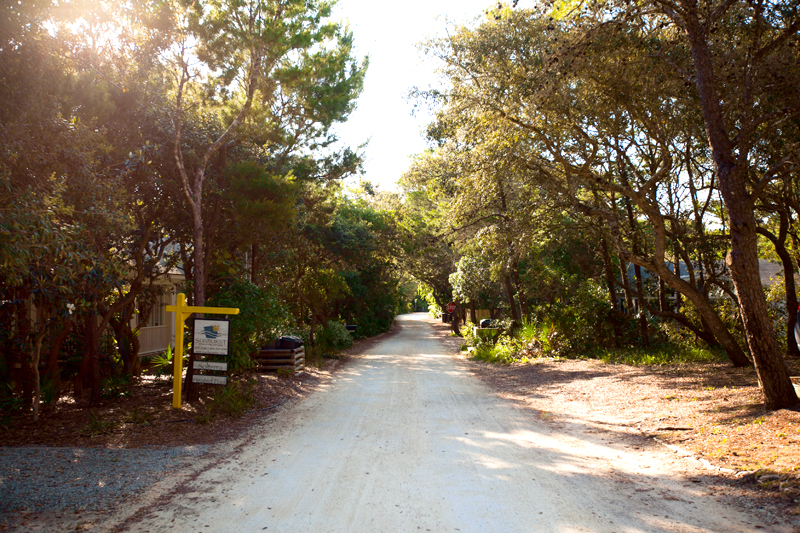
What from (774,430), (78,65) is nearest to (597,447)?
(774,430)

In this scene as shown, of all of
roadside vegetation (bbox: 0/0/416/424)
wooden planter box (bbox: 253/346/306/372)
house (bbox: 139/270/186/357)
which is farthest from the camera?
house (bbox: 139/270/186/357)

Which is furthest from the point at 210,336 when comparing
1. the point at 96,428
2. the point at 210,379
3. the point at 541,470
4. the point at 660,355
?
the point at 660,355

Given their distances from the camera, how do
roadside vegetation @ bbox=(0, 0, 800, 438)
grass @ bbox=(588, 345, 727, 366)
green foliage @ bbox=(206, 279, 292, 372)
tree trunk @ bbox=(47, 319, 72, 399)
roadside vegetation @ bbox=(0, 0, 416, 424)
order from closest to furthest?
roadside vegetation @ bbox=(0, 0, 416, 424) < roadside vegetation @ bbox=(0, 0, 800, 438) < tree trunk @ bbox=(47, 319, 72, 399) < green foliage @ bbox=(206, 279, 292, 372) < grass @ bbox=(588, 345, 727, 366)

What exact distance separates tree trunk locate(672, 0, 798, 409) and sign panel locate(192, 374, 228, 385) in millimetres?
7626

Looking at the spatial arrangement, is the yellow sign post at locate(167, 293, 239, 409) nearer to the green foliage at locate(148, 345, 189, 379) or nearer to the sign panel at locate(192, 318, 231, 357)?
the sign panel at locate(192, 318, 231, 357)

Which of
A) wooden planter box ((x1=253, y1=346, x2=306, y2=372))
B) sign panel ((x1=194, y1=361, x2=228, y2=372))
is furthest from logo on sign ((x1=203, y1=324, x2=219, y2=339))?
wooden planter box ((x1=253, y1=346, x2=306, y2=372))

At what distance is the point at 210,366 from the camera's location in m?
8.62

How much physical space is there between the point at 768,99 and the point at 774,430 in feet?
19.4

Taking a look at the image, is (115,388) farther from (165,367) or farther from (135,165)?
(135,165)

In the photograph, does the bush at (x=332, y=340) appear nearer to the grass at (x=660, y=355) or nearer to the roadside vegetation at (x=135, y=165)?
the roadside vegetation at (x=135, y=165)

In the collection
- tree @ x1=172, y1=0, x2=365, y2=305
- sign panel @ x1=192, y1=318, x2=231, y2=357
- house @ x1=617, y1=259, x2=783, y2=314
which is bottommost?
sign panel @ x1=192, y1=318, x2=231, y2=357

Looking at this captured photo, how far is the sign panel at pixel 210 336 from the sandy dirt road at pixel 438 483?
1552 mm

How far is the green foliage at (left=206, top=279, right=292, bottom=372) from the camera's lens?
30.5 ft

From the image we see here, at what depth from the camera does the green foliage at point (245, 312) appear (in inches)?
365
